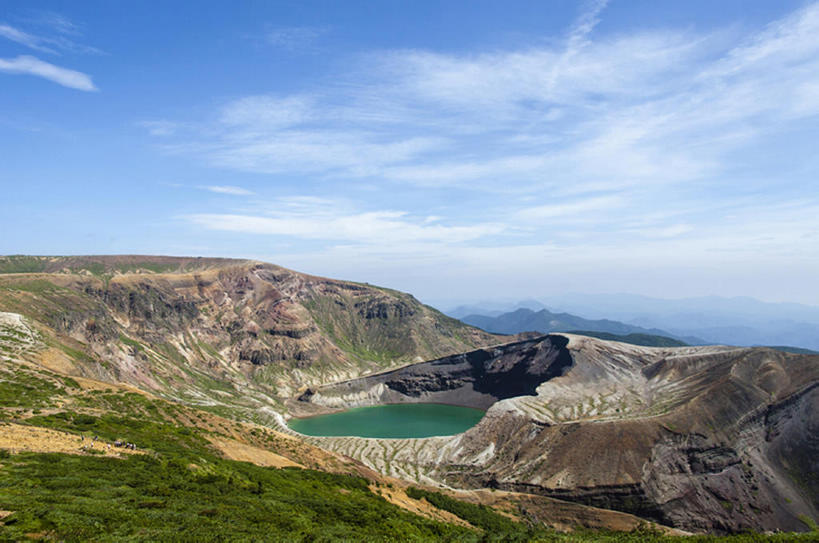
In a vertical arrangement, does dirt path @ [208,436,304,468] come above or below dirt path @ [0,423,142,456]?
below

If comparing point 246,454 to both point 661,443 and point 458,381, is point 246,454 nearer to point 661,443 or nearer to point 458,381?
point 661,443

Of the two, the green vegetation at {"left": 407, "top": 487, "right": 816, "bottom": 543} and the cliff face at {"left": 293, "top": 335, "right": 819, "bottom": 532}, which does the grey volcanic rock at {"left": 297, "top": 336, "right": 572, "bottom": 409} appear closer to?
the cliff face at {"left": 293, "top": 335, "right": 819, "bottom": 532}

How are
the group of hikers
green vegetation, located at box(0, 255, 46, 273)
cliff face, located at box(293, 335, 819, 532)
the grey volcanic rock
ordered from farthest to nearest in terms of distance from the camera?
green vegetation, located at box(0, 255, 46, 273) < the grey volcanic rock < cliff face, located at box(293, 335, 819, 532) < the group of hikers

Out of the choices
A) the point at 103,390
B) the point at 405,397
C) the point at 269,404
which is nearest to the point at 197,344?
the point at 269,404

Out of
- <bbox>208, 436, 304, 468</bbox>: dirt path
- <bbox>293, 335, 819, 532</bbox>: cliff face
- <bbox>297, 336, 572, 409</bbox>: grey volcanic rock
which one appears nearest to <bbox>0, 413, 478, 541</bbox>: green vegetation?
<bbox>208, 436, 304, 468</bbox>: dirt path

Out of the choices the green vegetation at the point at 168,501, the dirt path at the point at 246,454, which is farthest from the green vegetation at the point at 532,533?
the dirt path at the point at 246,454

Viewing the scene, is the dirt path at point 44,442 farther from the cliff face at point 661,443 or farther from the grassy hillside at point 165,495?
the cliff face at point 661,443
